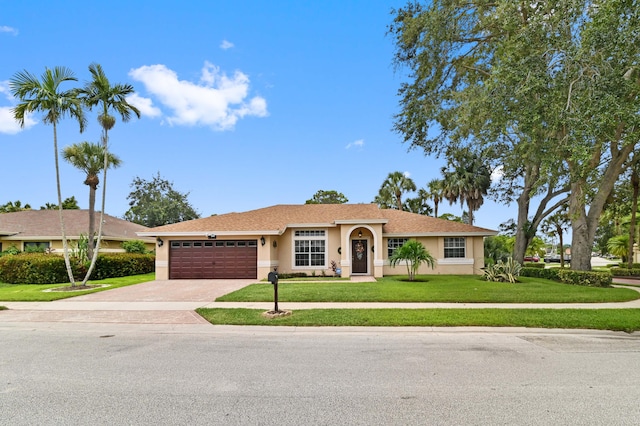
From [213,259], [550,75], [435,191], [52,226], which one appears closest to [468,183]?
[435,191]

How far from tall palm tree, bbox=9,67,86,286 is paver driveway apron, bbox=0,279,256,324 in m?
4.32

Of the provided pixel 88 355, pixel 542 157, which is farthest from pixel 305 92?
pixel 88 355

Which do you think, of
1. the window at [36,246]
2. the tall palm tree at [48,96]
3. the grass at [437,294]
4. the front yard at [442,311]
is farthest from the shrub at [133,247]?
the front yard at [442,311]

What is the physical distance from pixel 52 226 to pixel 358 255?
927 inches

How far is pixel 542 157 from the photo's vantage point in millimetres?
13844

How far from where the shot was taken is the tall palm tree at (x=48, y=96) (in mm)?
14883

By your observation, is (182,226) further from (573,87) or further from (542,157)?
(573,87)

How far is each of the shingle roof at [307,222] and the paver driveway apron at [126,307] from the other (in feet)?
16.1

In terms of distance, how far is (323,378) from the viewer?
5.24 metres

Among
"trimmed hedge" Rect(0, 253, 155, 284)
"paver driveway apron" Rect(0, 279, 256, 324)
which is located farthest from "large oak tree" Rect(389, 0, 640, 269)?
"trimmed hedge" Rect(0, 253, 155, 284)

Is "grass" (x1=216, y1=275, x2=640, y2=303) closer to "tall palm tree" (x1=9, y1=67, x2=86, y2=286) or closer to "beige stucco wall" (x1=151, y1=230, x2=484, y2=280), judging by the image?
"beige stucco wall" (x1=151, y1=230, x2=484, y2=280)

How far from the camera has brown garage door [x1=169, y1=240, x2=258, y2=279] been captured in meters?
20.5

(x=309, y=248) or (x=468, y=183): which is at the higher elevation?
(x=468, y=183)

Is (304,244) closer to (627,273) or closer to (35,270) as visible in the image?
(35,270)
